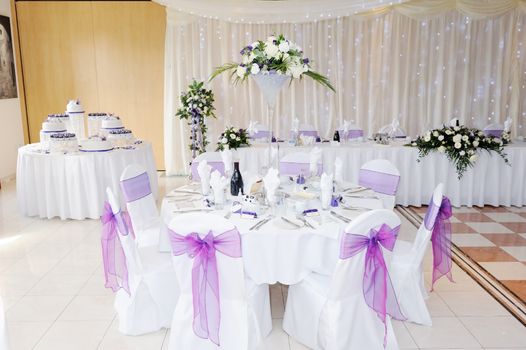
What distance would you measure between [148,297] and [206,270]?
0.79 metres

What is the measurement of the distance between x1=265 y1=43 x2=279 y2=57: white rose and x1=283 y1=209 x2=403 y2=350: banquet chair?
1.65 meters

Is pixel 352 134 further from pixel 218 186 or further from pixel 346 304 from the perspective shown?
pixel 346 304

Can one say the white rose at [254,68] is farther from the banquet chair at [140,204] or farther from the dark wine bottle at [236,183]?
the banquet chair at [140,204]

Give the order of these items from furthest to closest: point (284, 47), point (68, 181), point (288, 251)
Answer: point (68, 181)
point (284, 47)
point (288, 251)

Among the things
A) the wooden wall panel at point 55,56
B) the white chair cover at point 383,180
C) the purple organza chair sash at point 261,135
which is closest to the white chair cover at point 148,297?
the white chair cover at point 383,180

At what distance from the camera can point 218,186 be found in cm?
342

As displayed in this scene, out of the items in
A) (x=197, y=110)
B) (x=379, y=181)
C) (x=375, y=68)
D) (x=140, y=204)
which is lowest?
(x=140, y=204)

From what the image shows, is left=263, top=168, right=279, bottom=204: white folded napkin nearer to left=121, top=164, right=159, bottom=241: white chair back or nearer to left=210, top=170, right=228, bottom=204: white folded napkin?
left=210, top=170, right=228, bottom=204: white folded napkin

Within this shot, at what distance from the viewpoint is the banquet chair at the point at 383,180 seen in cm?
405

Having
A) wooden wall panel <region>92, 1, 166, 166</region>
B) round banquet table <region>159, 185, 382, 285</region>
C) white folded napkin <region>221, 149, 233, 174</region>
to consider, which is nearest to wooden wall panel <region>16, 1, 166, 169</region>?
wooden wall panel <region>92, 1, 166, 166</region>

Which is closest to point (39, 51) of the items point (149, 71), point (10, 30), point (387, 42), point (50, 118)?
point (10, 30)

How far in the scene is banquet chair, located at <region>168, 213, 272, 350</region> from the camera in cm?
262

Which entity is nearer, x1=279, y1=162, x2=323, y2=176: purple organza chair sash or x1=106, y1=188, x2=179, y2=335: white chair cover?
x1=106, y1=188, x2=179, y2=335: white chair cover

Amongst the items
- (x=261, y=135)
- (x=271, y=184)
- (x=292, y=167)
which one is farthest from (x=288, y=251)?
(x=261, y=135)
